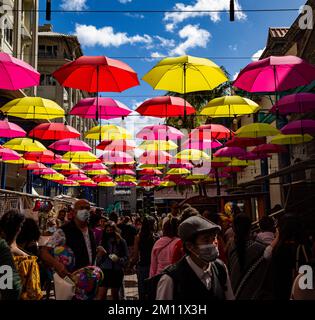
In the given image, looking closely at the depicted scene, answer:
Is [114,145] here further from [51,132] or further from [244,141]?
[244,141]

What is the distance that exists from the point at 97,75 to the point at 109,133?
18.2 feet

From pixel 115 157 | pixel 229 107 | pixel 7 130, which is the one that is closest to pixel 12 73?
pixel 7 130

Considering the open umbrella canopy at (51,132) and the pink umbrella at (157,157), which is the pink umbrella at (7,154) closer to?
the open umbrella canopy at (51,132)

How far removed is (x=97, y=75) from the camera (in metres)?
8.21

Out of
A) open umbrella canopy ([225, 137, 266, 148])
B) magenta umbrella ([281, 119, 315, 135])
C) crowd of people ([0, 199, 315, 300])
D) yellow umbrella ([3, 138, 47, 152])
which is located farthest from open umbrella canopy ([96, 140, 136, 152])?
crowd of people ([0, 199, 315, 300])

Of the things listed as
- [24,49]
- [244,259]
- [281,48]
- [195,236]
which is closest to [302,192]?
[244,259]

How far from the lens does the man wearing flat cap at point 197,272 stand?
8.71ft

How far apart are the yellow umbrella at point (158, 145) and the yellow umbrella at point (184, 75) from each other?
18.7 feet

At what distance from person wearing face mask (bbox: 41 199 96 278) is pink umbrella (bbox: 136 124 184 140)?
8222 mm

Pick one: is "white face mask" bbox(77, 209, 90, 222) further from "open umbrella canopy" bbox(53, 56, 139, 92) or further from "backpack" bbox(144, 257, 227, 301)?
"open umbrella canopy" bbox(53, 56, 139, 92)

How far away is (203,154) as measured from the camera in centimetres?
1584

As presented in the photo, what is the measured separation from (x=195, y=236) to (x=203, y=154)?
13072 mm
